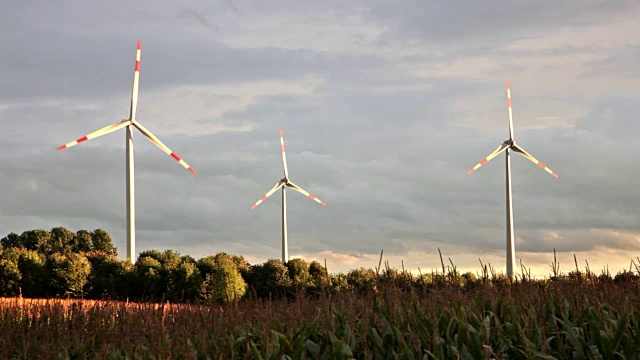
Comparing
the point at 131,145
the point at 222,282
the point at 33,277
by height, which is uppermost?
the point at 131,145

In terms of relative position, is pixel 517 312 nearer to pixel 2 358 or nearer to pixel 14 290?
pixel 2 358

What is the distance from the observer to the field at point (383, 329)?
839 cm

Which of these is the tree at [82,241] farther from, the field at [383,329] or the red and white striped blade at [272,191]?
the field at [383,329]

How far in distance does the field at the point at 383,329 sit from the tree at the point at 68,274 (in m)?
16.5

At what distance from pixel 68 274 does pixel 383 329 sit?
23200 mm

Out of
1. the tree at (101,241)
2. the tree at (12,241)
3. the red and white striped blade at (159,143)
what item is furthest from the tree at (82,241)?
the red and white striped blade at (159,143)

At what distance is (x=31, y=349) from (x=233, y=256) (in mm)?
24499

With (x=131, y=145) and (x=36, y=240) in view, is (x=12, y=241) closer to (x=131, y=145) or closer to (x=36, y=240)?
(x=36, y=240)

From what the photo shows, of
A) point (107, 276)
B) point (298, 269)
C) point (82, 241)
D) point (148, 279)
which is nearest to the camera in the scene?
point (148, 279)

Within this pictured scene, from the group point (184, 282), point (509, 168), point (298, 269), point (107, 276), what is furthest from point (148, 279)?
point (509, 168)

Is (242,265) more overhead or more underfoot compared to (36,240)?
more underfoot

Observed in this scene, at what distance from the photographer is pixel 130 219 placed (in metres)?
35.8

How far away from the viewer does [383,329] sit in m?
9.26

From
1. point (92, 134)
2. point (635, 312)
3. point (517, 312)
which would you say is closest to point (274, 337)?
point (517, 312)
